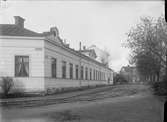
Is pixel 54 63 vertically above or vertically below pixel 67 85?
above

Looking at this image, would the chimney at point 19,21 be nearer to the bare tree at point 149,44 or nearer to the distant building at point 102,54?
the bare tree at point 149,44

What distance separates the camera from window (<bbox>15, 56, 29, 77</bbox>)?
19.2 meters

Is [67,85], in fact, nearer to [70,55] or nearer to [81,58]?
[70,55]

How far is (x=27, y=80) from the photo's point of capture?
19188 mm

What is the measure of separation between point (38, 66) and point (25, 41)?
265 cm

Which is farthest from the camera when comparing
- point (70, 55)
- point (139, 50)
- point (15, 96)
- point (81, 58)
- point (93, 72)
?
point (93, 72)

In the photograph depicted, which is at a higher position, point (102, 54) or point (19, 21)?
point (102, 54)

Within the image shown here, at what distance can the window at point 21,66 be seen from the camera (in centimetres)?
1923

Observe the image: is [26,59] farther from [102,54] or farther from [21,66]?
[102,54]

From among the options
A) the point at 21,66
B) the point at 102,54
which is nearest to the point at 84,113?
the point at 21,66

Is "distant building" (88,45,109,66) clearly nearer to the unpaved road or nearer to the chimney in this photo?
the chimney

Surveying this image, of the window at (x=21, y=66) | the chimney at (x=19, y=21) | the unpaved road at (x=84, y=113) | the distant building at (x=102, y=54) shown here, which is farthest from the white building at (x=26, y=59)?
the distant building at (x=102, y=54)

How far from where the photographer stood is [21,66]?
19.3 metres

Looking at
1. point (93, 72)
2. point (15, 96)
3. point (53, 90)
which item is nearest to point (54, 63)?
point (53, 90)
